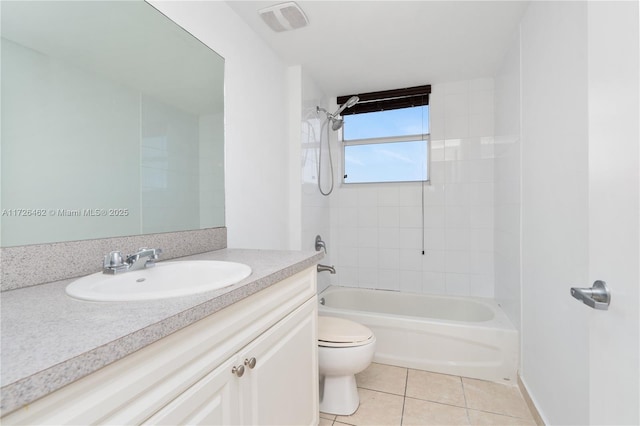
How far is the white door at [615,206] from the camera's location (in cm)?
53

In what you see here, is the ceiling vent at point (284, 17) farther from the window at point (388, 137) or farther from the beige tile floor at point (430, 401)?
the beige tile floor at point (430, 401)

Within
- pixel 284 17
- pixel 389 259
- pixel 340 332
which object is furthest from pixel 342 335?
pixel 284 17

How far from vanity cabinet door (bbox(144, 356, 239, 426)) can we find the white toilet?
843mm

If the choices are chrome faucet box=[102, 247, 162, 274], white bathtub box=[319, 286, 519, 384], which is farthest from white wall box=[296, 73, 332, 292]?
chrome faucet box=[102, 247, 162, 274]

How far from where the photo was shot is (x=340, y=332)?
5.35ft

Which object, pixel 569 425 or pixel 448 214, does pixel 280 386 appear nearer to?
pixel 569 425

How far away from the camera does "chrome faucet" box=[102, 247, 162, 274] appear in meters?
0.92

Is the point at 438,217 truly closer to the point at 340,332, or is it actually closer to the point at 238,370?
the point at 340,332

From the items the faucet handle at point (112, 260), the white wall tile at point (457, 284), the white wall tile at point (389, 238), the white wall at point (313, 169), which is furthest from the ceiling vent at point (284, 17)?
the white wall tile at point (457, 284)

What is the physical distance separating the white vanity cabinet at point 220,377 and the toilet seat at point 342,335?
0.29 metres

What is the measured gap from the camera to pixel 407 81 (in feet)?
8.68

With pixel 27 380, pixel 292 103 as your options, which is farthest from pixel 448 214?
pixel 27 380

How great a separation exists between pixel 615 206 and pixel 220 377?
3.08 ft

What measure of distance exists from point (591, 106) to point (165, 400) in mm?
1112
